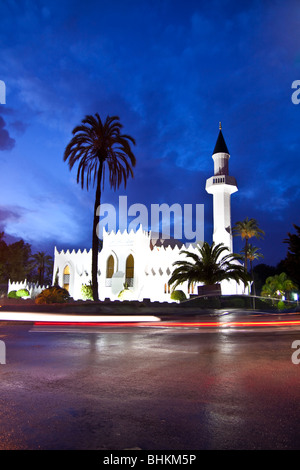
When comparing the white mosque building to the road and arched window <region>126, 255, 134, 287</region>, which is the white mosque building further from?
the road

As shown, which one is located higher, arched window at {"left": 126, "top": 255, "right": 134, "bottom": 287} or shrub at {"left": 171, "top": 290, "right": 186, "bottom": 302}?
arched window at {"left": 126, "top": 255, "right": 134, "bottom": 287}

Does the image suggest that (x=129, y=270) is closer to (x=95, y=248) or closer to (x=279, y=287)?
(x=95, y=248)

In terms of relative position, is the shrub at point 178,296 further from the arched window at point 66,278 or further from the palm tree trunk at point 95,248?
the arched window at point 66,278

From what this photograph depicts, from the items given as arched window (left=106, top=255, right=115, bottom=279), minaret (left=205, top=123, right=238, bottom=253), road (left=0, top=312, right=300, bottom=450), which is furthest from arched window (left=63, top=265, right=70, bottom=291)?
road (left=0, top=312, right=300, bottom=450)

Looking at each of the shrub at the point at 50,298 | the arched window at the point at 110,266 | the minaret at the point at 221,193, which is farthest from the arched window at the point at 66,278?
the minaret at the point at 221,193

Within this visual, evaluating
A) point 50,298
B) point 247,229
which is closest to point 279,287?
point 247,229

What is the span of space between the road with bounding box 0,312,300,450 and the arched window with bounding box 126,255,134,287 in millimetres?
32761

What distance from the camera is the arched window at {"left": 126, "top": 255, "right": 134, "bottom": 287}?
40.7 meters

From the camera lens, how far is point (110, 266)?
4241 cm

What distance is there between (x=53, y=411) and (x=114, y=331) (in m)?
8.52

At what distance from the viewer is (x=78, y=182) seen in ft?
88.5

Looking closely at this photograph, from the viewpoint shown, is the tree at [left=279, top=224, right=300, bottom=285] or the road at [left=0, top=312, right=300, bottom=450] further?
the tree at [left=279, top=224, right=300, bottom=285]

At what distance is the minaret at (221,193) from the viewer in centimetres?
4350
